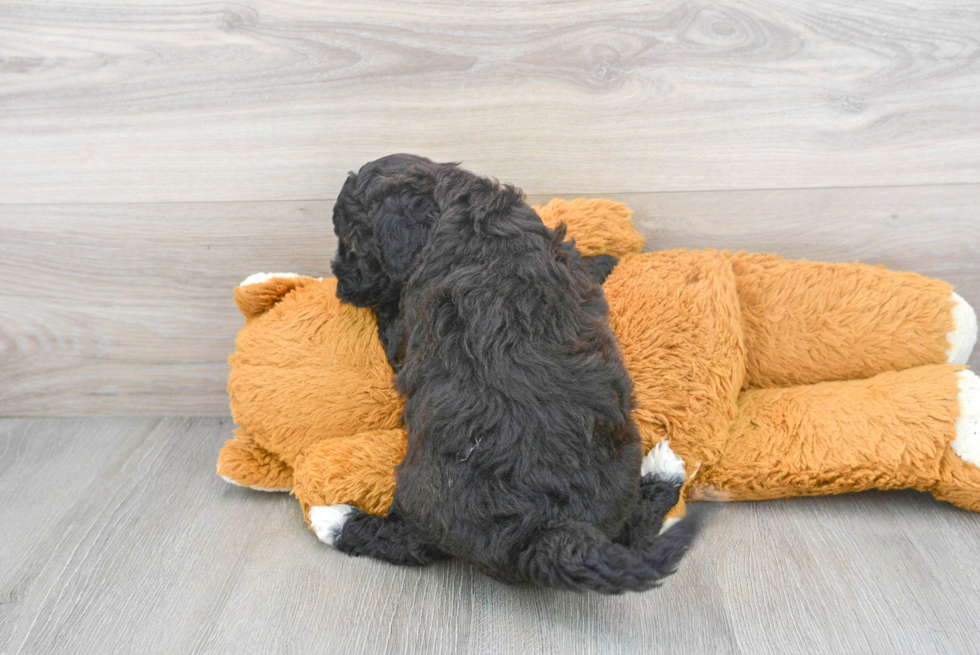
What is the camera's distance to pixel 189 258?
1.60 metres

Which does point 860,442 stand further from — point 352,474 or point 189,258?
point 189,258

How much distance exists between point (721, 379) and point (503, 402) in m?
0.47

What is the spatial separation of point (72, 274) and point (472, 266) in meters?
1.08

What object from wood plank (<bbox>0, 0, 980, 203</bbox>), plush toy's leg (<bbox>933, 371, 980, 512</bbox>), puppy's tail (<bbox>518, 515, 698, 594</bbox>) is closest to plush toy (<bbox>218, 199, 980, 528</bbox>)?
plush toy's leg (<bbox>933, 371, 980, 512</bbox>)

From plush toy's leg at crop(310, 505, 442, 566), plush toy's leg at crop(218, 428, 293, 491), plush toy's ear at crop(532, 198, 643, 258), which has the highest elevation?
plush toy's ear at crop(532, 198, 643, 258)

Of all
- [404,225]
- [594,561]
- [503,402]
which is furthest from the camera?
[404,225]

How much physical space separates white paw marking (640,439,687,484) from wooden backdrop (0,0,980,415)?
521mm

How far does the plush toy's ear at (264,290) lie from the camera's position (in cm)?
143

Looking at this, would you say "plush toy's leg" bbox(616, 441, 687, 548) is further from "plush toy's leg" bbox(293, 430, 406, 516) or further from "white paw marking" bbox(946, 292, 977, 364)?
"white paw marking" bbox(946, 292, 977, 364)

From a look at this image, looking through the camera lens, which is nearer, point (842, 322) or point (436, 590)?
point (436, 590)

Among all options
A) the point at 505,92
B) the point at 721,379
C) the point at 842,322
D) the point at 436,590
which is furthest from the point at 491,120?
the point at 436,590

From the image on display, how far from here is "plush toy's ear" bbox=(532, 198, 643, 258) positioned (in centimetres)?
135

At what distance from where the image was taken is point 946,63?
1426 millimetres

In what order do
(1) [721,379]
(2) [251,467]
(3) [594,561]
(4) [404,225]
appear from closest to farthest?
(3) [594,561], (4) [404,225], (1) [721,379], (2) [251,467]
